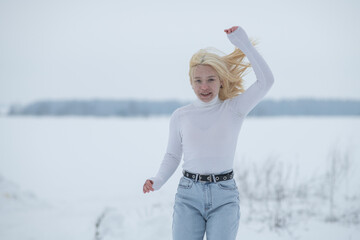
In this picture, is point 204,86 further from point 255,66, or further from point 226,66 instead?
point 255,66

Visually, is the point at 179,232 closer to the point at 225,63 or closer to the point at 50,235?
the point at 225,63

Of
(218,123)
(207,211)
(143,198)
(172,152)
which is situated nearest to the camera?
(207,211)

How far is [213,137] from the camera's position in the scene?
230cm

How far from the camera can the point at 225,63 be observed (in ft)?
7.96

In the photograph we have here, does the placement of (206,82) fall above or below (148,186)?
above

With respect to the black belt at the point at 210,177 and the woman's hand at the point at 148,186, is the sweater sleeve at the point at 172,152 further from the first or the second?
the black belt at the point at 210,177

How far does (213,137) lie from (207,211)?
463 mm

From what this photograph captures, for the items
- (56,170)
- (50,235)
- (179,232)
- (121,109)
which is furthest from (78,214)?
(121,109)

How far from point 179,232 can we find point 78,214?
154 inches

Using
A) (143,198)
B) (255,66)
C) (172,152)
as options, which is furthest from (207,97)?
(143,198)

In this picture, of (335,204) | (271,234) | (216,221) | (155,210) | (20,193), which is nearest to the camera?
(216,221)

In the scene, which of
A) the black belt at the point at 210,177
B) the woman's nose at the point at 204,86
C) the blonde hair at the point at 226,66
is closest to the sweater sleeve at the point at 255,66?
the blonde hair at the point at 226,66

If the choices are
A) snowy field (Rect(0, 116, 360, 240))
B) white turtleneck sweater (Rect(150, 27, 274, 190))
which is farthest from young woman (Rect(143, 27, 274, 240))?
snowy field (Rect(0, 116, 360, 240))

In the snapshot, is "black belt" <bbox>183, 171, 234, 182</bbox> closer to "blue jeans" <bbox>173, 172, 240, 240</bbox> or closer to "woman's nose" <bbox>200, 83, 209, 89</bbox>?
"blue jeans" <bbox>173, 172, 240, 240</bbox>
